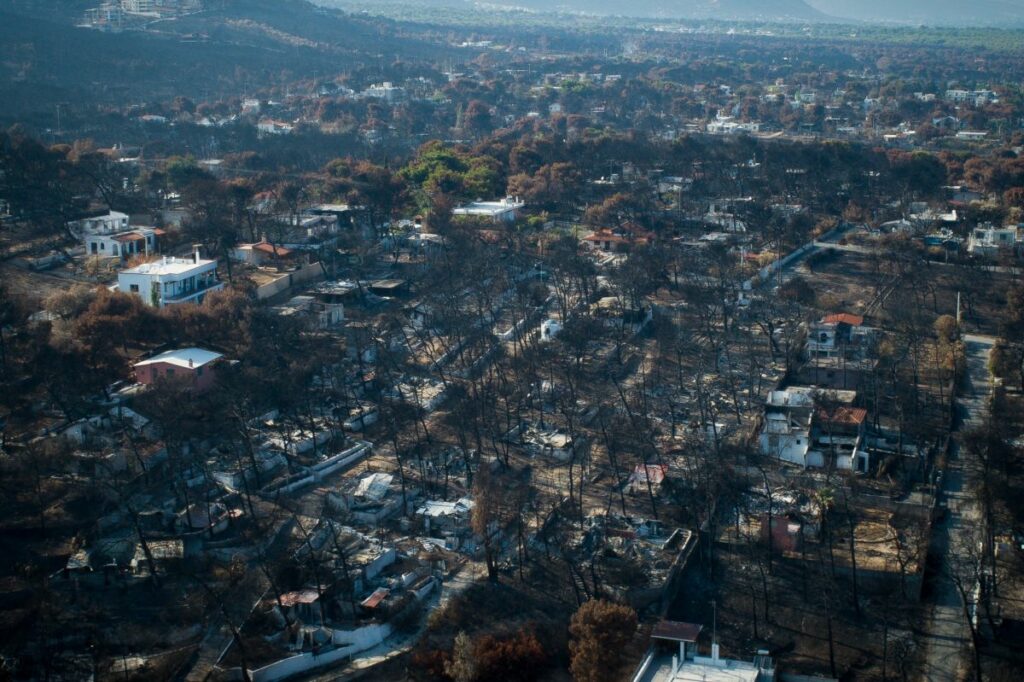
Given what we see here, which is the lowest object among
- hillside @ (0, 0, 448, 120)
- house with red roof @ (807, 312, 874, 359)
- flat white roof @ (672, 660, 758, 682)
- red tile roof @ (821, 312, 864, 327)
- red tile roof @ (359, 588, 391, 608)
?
red tile roof @ (359, 588, 391, 608)

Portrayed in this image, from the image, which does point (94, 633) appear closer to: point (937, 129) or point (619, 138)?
point (619, 138)

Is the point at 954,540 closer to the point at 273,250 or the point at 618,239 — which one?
the point at 618,239

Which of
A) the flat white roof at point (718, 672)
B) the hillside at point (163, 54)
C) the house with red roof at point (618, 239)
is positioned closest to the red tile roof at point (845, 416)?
the flat white roof at point (718, 672)

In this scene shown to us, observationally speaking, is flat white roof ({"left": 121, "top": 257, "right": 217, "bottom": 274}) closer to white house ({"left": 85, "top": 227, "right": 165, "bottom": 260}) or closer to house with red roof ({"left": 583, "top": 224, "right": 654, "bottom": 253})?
white house ({"left": 85, "top": 227, "right": 165, "bottom": 260})

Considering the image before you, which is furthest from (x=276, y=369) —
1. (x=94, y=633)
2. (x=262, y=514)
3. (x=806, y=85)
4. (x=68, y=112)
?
(x=806, y=85)

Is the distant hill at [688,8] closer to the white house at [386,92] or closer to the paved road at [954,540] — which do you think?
the white house at [386,92]

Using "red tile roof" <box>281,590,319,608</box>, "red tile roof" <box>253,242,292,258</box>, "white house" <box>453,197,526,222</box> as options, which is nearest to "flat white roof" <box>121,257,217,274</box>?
"red tile roof" <box>253,242,292,258</box>

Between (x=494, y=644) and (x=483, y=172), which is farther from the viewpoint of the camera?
(x=483, y=172)
